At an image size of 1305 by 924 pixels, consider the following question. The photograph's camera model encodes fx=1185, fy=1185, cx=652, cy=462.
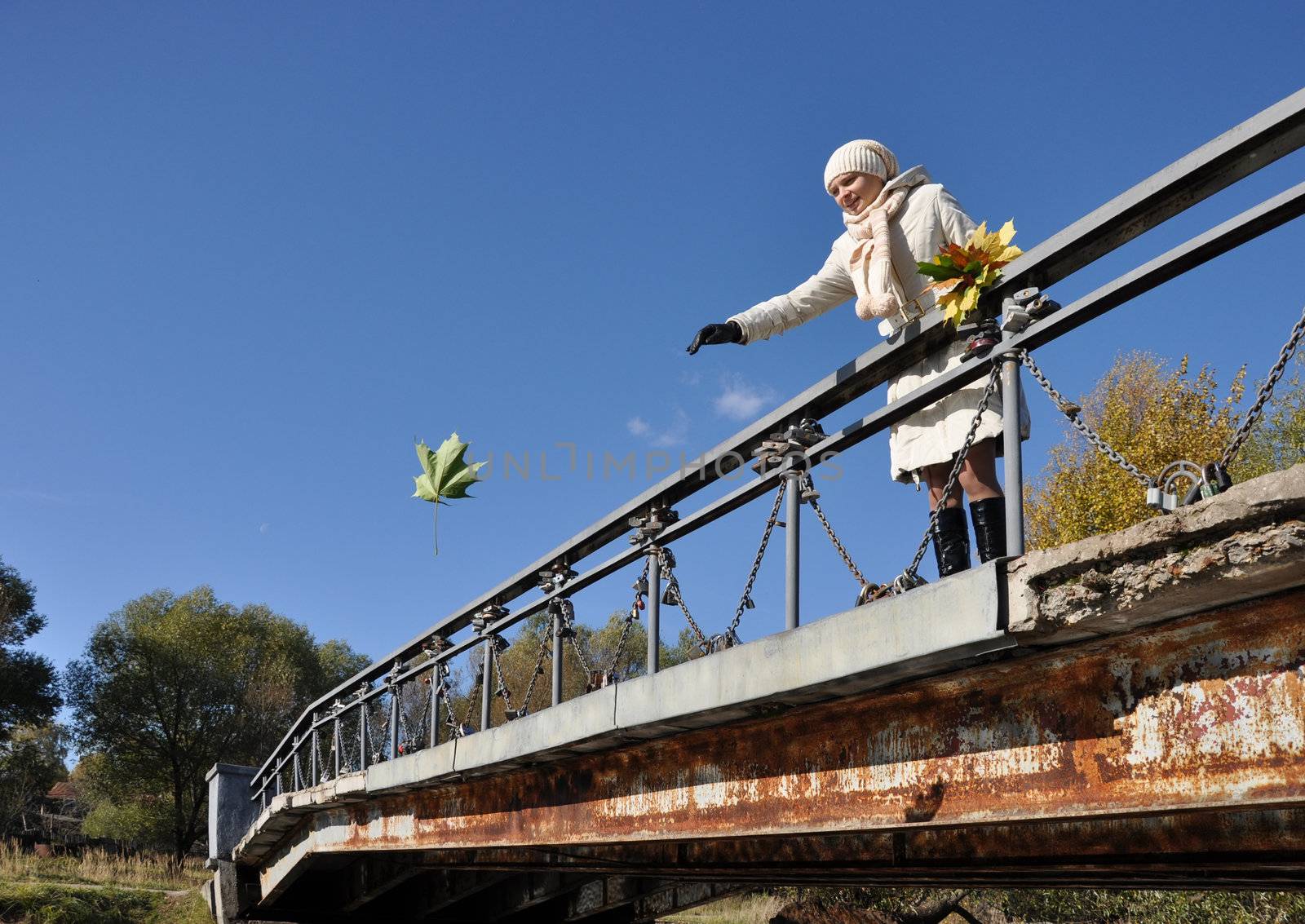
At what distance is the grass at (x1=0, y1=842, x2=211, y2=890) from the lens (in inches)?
783

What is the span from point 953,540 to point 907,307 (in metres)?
1.16

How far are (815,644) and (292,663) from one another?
130 feet

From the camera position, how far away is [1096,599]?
3400 mm

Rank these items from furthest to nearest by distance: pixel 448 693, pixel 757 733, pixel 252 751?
pixel 252 751, pixel 448 693, pixel 757 733

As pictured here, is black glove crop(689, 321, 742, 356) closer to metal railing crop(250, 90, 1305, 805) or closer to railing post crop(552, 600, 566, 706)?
metal railing crop(250, 90, 1305, 805)

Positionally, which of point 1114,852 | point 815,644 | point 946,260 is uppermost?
point 946,260

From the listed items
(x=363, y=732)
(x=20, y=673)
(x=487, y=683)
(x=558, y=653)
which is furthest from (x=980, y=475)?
(x=20, y=673)

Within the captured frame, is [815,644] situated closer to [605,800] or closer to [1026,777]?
[1026,777]

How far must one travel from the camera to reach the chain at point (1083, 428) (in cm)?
345

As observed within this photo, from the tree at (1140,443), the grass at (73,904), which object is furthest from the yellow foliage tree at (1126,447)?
Answer: the grass at (73,904)

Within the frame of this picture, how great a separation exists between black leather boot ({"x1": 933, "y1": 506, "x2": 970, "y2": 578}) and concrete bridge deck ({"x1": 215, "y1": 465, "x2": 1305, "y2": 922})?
2.01 feet

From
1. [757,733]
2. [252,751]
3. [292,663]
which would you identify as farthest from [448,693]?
[292,663]

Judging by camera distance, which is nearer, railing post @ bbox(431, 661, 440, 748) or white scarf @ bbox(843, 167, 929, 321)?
white scarf @ bbox(843, 167, 929, 321)

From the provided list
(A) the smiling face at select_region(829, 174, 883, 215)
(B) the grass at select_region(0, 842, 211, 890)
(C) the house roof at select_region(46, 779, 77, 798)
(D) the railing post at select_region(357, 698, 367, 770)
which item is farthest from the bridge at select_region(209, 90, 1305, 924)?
(C) the house roof at select_region(46, 779, 77, 798)
